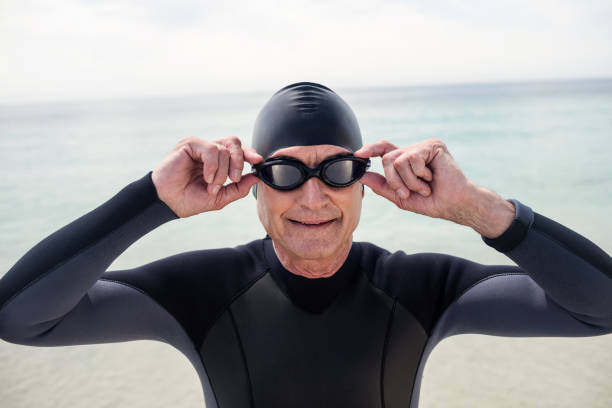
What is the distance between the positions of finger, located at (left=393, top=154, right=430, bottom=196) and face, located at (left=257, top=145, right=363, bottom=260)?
0.27 m

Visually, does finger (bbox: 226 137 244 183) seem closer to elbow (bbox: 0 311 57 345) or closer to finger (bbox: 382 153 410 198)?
finger (bbox: 382 153 410 198)

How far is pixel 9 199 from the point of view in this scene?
13.5m

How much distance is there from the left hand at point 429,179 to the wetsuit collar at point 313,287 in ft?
1.63

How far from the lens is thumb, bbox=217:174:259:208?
178 cm

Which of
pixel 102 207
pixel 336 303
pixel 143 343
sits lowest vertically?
pixel 143 343

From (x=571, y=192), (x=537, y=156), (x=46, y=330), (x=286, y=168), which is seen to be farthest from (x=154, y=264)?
(x=537, y=156)

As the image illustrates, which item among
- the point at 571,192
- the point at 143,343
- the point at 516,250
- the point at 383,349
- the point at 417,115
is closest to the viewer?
the point at 516,250

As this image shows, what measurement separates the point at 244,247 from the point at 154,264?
1.44 ft

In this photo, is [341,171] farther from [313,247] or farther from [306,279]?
[306,279]

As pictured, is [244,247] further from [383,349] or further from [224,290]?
[383,349]

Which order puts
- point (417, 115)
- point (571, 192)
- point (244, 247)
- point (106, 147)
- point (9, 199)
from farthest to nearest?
point (417, 115) < point (106, 147) < point (9, 199) < point (571, 192) < point (244, 247)

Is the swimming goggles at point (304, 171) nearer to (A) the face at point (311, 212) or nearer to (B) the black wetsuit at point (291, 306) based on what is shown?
(A) the face at point (311, 212)

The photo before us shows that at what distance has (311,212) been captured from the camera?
1.80 metres

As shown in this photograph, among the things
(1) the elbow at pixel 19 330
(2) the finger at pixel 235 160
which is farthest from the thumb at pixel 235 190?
(1) the elbow at pixel 19 330
